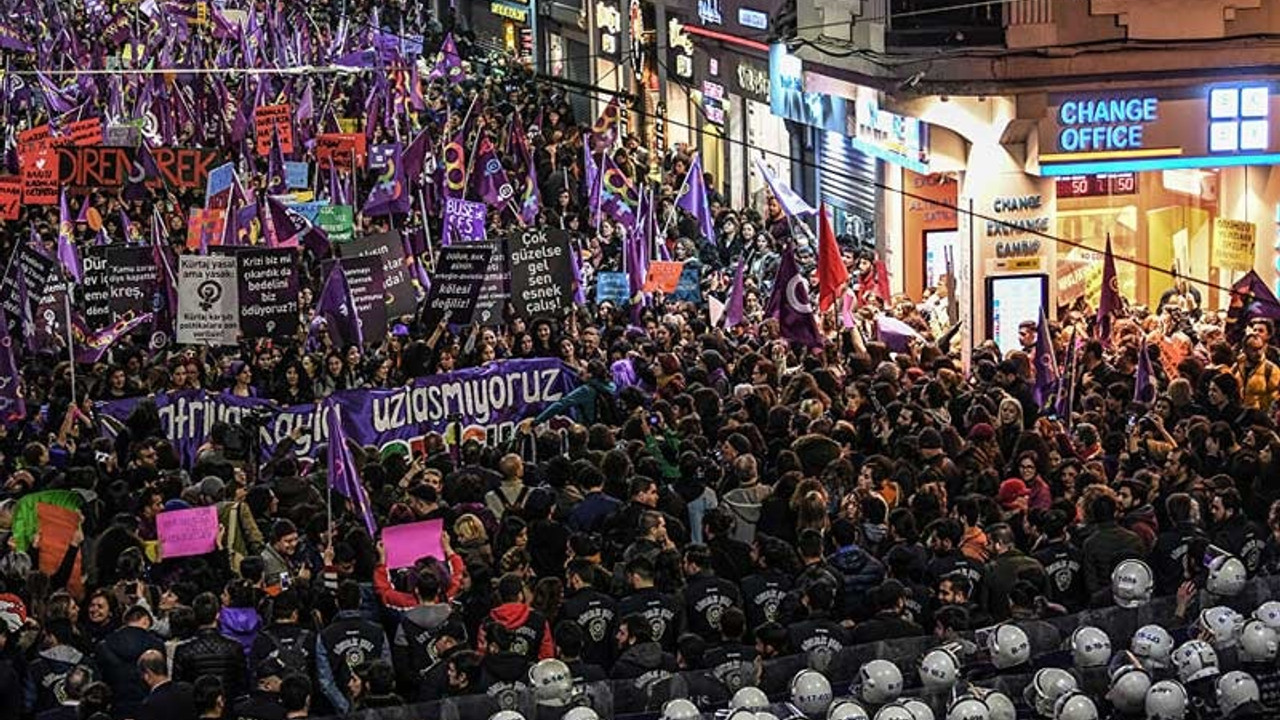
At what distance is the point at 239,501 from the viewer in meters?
16.9

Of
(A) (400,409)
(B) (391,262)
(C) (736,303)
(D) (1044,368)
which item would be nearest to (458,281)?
(B) (391,262)

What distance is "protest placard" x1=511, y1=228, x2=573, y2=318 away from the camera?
75.5ft

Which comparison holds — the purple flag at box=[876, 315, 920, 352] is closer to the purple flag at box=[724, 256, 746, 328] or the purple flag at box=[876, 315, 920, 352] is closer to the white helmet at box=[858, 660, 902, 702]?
the purple flag at box=[724, 256, 746, 328]

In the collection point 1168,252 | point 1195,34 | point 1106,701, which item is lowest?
point 1106,701

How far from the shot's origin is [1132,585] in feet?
47.3

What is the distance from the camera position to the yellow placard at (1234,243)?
29.3 meters

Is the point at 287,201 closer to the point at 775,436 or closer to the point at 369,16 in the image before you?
the point at 775,436

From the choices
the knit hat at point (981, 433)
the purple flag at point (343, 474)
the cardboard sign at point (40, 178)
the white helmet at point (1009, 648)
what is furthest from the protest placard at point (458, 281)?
the white helmet at point (1009, 648)

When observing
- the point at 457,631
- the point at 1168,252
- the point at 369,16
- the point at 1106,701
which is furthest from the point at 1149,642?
the point at 369,16

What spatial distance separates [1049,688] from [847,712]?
111 centimetres

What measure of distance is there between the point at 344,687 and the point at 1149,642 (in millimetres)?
4093

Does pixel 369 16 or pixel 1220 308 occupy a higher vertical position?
pixel 369 16

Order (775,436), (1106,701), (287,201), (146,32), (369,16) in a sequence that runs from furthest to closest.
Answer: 1. (369,16)
2. (146,32)
3. (287,201)
4. (775,436)
5. (1106,701)

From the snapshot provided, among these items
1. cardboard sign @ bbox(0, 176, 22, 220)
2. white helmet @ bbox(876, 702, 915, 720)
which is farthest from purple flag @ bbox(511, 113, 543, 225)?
white helmet @ bbox(876, 702, 915, 720)
